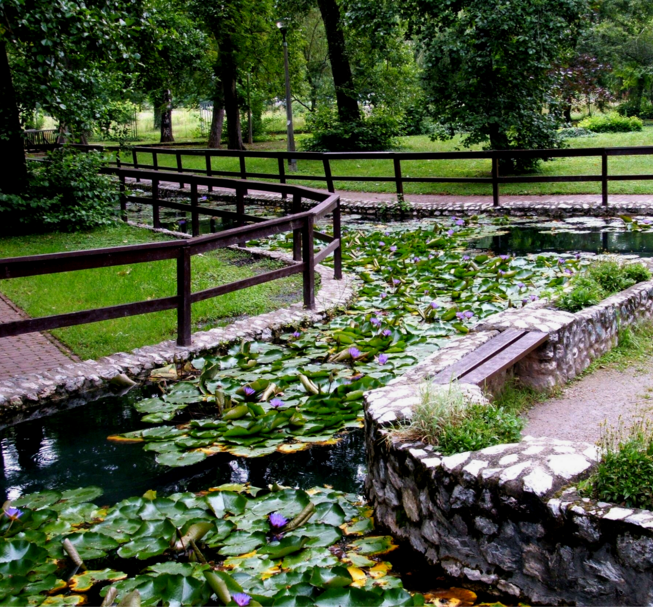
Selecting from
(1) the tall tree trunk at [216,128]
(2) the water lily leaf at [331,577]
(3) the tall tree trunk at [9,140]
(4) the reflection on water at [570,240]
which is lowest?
(2) the water lily leaf at [331,577]

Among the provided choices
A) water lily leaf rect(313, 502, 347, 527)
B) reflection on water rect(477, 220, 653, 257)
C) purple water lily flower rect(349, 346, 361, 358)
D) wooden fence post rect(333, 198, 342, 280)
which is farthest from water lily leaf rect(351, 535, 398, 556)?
reflection on water rect(477, 220, 653, 257)

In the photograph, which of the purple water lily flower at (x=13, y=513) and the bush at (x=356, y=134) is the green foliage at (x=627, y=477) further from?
the bush at (x=356, y=134)

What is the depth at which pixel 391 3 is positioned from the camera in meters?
18.8

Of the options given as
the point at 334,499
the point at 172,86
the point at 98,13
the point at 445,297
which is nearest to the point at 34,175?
the point at 98,13

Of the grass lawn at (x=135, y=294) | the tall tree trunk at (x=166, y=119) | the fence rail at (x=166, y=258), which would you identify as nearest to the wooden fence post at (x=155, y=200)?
the grass lawn at (x=135, y=294)

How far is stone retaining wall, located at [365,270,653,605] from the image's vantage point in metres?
2.93

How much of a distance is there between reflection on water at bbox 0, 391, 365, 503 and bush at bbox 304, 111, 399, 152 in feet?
69.6

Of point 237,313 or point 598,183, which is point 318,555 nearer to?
point 237,313

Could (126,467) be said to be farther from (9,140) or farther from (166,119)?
(166,119)

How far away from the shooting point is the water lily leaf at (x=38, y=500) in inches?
165

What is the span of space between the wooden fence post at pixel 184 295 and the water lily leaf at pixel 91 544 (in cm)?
298

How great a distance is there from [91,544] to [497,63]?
15.8 metres

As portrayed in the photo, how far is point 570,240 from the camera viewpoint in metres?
11.9

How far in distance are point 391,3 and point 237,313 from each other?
1353cm
